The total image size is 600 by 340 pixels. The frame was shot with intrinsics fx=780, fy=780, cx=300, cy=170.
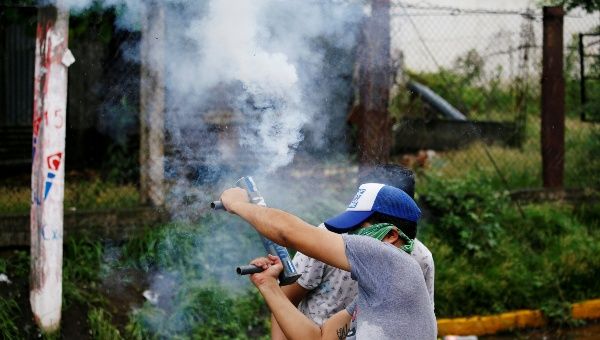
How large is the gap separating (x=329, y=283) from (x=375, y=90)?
152 inches

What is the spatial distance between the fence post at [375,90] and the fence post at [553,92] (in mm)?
2260

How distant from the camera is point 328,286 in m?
3.43

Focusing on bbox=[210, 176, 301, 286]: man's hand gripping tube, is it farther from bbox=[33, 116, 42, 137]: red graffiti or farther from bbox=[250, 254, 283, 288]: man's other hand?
bbox=[33, 116, 42, 137]: red graffiti

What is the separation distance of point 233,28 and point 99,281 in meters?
2.38

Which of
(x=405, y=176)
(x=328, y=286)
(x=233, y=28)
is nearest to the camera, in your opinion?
(x=328, y=286)

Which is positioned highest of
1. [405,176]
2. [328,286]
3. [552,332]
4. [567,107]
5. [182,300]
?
[567,107]

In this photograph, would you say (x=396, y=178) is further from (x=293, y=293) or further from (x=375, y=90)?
(x=375, y=90)

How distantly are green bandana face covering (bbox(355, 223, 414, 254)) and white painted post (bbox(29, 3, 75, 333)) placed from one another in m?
3.00

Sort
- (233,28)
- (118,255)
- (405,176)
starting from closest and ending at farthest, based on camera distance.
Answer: (405,176)
(233,28)
(118,255)

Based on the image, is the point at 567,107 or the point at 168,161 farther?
the point at 567,107

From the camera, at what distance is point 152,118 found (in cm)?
686

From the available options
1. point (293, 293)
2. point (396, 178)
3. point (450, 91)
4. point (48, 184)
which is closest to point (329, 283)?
point (293, 293)

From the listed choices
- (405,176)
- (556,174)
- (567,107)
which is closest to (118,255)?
(405,176)

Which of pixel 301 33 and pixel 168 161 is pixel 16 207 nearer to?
pixel 168 161
